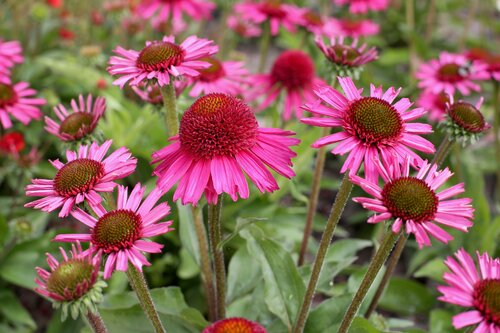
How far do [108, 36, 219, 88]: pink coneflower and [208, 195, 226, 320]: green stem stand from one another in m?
0.35

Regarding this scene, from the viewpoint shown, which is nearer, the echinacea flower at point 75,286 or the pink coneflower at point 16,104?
the echinacea flower at point 75,286

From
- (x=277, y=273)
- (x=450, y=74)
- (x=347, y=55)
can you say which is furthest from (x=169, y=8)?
(x=277, y=273)

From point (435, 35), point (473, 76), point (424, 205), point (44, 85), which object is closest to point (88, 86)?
point (44, 85)

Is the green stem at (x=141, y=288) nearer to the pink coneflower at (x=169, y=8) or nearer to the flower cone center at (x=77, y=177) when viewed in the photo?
the flower cone center at (x=77, y=177)

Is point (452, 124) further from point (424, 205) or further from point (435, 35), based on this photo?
point (435, 35)

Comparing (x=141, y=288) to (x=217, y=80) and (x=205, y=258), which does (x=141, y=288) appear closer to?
(x=205, y=258)

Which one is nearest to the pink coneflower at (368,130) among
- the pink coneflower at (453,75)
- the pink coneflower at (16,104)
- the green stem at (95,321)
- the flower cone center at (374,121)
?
the flower cone center at (374,121)

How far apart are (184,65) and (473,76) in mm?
1533

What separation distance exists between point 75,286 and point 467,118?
1.20 m

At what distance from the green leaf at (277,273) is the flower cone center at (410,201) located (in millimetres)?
596

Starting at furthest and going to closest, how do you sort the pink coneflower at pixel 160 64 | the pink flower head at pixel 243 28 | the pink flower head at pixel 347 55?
the pink flower head at pixel 243 28, the pink flower head at pixel 347 55, the pink coneflower at pixel 160 64

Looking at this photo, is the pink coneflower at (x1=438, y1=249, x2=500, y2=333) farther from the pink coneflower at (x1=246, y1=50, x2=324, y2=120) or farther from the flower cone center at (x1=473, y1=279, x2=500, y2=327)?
the pink coneflower at (x1=246, y1=50, x2=324, y2=120)

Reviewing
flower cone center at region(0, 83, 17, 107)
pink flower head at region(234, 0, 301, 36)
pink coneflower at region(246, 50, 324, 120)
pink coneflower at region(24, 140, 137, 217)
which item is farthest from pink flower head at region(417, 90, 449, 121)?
flower cone center at region(0, 83, 17, 107)

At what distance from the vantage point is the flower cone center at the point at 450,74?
2438mm
